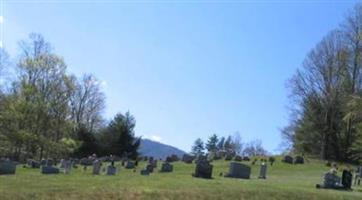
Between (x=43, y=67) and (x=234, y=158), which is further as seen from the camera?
(x=43, y=67)

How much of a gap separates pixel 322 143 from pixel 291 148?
24.2 feet

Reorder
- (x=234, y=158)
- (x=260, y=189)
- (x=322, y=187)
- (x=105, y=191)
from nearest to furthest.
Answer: (x=105, y=191), (x=260, y=189), (x=322, y=187), (x=234, y=158)

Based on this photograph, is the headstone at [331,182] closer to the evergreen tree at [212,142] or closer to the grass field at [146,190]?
the grass field at [146,190]

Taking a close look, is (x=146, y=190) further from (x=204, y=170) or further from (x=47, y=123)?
(x=47, y=123)

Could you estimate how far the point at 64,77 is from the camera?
64875mm

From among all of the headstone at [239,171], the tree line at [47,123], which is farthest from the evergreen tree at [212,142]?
the headstone at [239,171]

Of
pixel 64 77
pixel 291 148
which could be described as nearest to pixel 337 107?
pixel 291 148

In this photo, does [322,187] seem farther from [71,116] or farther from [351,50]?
[71,116]

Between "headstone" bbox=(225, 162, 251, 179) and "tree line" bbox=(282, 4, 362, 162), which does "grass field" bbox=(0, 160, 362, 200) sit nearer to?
"headstone" bbox=(225, 162, 251, 179)

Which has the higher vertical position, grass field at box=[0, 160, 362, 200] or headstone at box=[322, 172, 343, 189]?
headstone at box=[322, 172, 343, 189]

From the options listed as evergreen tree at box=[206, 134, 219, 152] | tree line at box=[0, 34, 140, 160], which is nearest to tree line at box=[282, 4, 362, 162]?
tree line at box=[0, 34, 140, 160]

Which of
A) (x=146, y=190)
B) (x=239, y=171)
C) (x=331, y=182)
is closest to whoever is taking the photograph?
(x=146, y=190)

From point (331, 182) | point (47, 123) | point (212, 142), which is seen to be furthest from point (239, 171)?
point (212, 142)

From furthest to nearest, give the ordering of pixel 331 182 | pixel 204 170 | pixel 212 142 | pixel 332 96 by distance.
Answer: pixel 212 142, pixel 332 96, pixel 204 170, pixel 331 182
